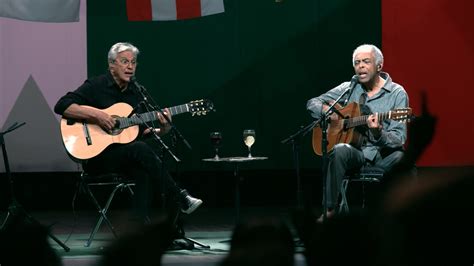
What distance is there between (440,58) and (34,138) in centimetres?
396

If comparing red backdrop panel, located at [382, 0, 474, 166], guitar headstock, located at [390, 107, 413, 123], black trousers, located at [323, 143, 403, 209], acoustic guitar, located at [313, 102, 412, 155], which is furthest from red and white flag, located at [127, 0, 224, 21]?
guitar headstock, located at [390, 107, 413, 123]

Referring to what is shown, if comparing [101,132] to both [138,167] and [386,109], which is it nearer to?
[138,167]

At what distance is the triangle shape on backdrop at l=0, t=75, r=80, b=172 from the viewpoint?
23.3ft

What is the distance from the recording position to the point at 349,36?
7.26 m

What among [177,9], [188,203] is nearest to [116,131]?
[188,203]

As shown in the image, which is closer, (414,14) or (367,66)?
(367,66)

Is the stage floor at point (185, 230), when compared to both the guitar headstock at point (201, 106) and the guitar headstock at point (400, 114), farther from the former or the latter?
the guitar headstock at point (400, 114)

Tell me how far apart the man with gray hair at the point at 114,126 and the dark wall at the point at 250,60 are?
5.97ft

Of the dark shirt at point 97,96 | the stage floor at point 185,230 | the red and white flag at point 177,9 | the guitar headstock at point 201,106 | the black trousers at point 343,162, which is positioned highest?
the red and white flag at point 177,9

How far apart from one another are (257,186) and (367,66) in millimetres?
2427

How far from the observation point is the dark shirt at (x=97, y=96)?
525cm

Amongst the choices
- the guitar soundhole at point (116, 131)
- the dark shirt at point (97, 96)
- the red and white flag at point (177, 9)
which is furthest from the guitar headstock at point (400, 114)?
the red and white flag at point (177, 9)

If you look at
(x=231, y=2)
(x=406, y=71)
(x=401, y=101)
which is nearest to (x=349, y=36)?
(x=406, y=71)

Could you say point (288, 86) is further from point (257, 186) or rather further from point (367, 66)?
point (367, 66)
